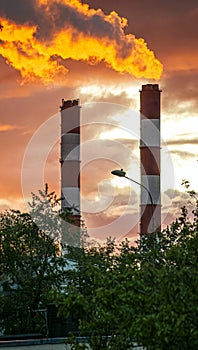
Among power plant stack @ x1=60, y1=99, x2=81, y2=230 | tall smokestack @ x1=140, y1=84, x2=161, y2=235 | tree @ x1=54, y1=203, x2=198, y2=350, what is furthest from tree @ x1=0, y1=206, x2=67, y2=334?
power plant stack @ x1=60, y1=99, x2=81, y2=230

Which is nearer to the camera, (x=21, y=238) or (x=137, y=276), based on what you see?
(x=137, y=276)

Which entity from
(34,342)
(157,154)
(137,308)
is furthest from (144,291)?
(157,154)

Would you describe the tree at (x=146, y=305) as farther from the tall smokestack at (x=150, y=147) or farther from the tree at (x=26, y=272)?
the tall smokestack at (x=150, y=147)

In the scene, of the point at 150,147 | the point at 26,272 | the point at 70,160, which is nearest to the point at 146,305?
the point at 26,272

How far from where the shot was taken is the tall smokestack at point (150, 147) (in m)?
70.6

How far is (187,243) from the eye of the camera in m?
19.3

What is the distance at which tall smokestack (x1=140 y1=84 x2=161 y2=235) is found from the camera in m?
70.6

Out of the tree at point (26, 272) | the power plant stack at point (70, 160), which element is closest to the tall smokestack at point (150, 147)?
the power plant stack at point (70, 160)

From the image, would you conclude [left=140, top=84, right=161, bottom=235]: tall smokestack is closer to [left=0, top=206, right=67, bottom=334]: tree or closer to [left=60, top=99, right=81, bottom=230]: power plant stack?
[left=60, top=99, right=81, bottom=230]: power plant stack

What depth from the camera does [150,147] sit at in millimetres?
71750

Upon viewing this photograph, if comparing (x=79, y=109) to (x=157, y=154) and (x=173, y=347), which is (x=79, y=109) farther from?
(x=173, y=347)

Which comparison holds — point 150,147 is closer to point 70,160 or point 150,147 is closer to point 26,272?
point 70,160

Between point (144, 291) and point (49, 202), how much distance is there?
31408mm

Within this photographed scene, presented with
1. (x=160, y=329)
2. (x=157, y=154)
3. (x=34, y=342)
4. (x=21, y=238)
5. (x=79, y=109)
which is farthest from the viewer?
(x=79, y=109)
